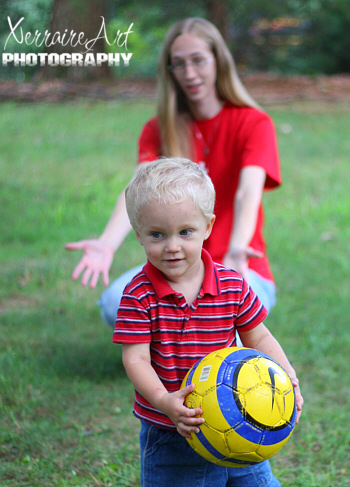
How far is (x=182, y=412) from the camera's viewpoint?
2027mm

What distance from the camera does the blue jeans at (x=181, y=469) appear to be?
7.66 feet

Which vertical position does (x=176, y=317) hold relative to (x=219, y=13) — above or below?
above

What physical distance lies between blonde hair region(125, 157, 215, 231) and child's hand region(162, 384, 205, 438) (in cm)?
56

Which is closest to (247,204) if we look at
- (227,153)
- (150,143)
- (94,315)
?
(227,153)

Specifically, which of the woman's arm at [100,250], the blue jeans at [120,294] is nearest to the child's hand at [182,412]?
the woman's arm at [100,250]

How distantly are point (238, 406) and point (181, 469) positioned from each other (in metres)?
0.45

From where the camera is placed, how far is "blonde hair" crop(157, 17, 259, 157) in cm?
389

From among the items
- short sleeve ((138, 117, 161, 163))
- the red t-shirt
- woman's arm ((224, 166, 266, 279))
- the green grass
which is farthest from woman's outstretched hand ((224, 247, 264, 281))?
short sleeve ((138, 117, 161, 163))

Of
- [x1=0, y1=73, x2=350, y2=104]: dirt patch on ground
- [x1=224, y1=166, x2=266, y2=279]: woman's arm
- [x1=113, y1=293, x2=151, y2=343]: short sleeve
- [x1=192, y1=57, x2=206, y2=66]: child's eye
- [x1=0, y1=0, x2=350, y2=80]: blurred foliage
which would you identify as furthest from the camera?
[x1=0, y1=0, x2=350, y2=80]: blurred foliage

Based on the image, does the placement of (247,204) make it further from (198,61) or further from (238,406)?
(238,406)

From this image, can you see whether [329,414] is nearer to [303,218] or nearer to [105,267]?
[105,267]

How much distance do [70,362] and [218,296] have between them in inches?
84.6

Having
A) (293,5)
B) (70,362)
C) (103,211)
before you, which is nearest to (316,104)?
(293,5)

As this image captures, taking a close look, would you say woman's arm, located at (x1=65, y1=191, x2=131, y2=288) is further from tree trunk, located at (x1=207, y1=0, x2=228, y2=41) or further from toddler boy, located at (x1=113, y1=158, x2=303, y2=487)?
tree trunk, located at (x1=207, y1=0, x2=228, y2=41)
